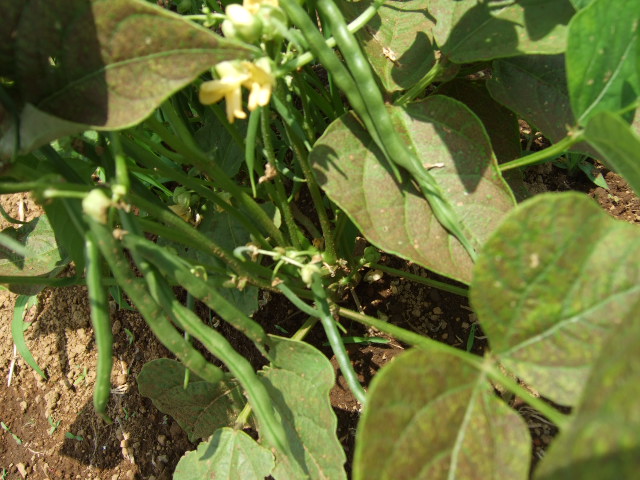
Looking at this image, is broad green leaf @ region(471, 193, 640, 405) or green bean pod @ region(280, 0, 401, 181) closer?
broad green leaf @ region(471, 193, 640, 405)

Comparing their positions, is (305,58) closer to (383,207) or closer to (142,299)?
(383,207)

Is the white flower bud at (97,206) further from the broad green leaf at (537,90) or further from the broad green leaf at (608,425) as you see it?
the broad green leaf at (537,90)

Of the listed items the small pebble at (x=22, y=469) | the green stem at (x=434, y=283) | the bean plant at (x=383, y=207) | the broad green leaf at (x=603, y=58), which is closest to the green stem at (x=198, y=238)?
the bean plant at (x=383, y=207)

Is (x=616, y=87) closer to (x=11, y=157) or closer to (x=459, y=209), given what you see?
(x=459, y=209)

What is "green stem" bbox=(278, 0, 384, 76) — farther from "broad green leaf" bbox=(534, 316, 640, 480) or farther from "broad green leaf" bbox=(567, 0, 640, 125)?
"broad green leaf" bbox=(534, 316, 640, 480)

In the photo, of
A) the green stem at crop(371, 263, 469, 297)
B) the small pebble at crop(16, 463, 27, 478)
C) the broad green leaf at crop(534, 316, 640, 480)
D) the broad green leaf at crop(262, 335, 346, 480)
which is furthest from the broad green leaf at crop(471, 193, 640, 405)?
the small pebble at crop(16, 463, 27, 478)

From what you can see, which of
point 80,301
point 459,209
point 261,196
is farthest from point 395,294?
point 80,301
